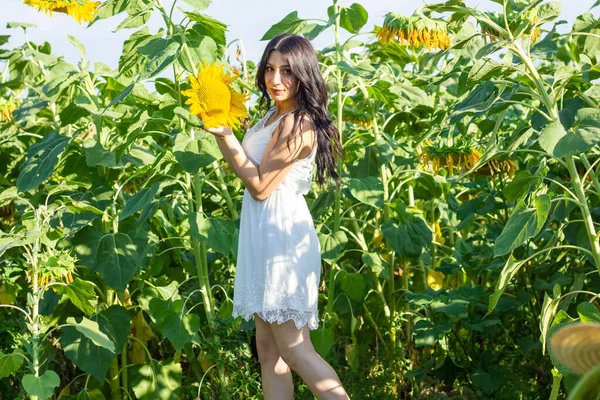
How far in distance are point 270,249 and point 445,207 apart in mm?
1608

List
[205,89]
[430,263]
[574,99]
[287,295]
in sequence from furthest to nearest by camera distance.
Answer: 1. [430,263]
2. [574,99]
3. [287,295]
4. [205,89]

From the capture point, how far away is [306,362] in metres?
2.20

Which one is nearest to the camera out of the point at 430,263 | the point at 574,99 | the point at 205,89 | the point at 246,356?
the point at 205,89

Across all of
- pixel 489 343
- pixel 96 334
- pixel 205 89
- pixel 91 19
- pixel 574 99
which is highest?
pixel 91 19

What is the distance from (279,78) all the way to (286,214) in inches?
14.3

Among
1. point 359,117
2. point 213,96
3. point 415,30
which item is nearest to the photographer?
point 213,96

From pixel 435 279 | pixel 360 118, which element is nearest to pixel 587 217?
pixel 360 118

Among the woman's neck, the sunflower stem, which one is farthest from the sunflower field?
the woman's neck

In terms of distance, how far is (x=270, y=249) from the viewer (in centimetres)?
221

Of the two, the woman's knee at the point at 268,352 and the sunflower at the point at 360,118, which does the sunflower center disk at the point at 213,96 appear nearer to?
the woman's knee at the point at 268,352

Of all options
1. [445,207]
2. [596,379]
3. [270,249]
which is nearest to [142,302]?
[270,249]

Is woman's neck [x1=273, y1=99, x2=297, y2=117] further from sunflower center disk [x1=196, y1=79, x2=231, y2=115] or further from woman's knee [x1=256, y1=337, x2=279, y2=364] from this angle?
woman's knee [x1=256, y1=337, x2=279, y2=364]

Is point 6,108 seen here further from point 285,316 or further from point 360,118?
point 285,316

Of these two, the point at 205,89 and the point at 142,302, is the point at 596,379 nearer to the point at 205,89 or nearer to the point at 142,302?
the point at 205,89
